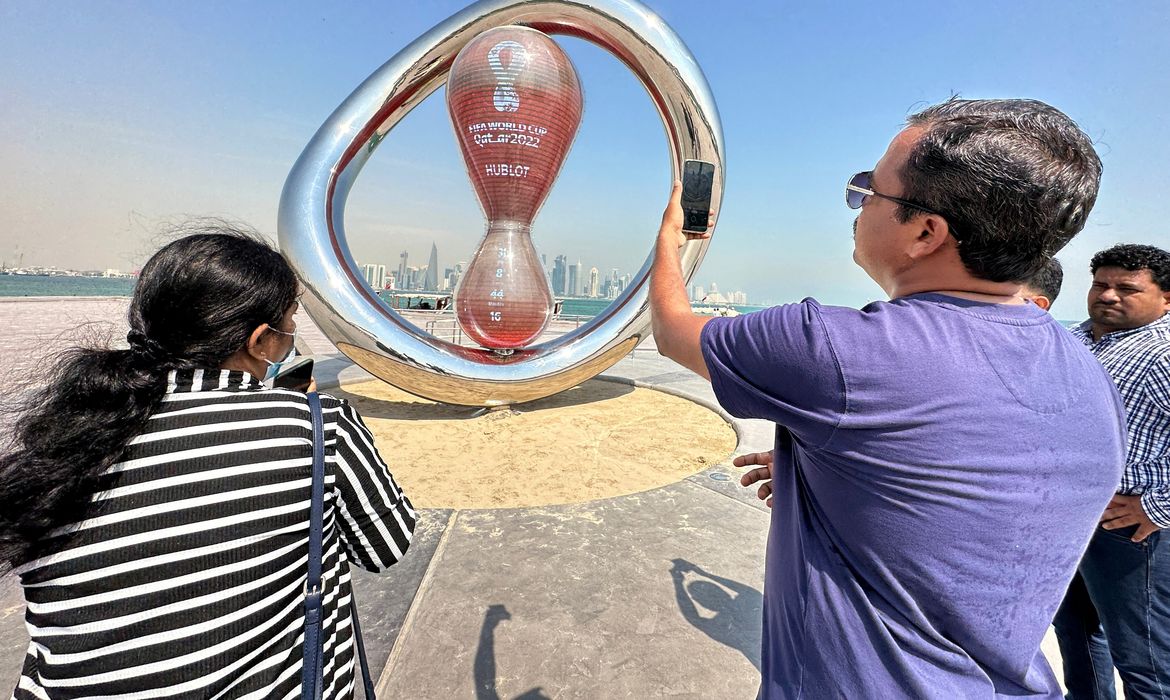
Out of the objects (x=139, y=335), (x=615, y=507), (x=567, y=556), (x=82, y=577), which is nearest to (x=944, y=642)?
(x=82, y=577)

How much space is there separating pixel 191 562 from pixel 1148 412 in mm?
2692

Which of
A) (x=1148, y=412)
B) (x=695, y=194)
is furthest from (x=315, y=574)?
(x=1148, y=412)

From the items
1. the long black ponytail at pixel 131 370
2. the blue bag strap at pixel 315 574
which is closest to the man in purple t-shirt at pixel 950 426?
the blue bag strap at pixel 315 574

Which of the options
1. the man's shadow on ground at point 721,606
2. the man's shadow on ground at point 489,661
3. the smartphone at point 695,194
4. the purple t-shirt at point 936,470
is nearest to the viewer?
the purple t-shirt at point 936,470

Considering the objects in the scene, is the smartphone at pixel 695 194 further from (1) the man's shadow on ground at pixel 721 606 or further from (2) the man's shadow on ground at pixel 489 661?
(2) the man's shadow on ground at pixel 489 661

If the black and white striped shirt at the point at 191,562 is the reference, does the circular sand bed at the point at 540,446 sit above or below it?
below

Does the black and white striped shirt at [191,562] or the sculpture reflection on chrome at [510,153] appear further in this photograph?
the sculpture reflection on chrome at [510,153]

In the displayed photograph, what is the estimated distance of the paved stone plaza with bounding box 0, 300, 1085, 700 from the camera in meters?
2.08

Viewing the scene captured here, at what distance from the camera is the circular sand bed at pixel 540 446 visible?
4332 mm

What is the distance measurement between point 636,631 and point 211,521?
1.94 metres

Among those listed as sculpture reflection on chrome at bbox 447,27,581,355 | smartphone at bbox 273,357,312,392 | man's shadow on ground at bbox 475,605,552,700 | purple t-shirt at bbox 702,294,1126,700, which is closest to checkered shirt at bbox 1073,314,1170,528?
purple t-shirt at bbox 702,294,1126,700

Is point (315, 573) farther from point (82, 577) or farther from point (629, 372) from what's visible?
point (629, 372)

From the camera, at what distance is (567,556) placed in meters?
2.98

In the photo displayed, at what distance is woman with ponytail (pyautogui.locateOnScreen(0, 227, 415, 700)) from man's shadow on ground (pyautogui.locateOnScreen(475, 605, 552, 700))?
1130 millimetres
